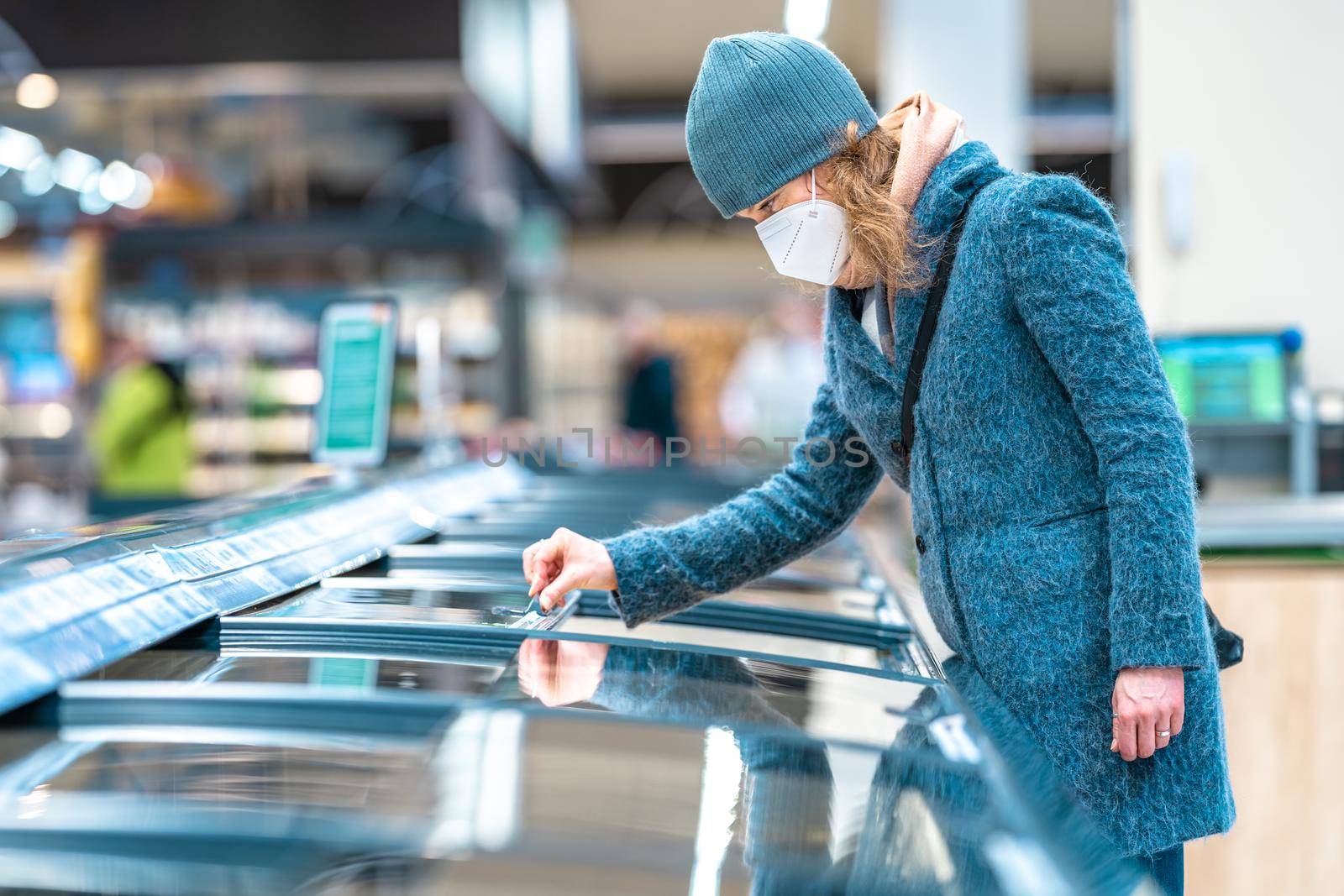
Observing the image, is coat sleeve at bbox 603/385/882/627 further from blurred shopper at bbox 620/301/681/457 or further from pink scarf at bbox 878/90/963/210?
blurred shopper at bbox 620/301/681/457

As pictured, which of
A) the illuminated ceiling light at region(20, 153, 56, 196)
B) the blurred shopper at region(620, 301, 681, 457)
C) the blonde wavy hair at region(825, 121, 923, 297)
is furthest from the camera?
the illuminated ceiling light at region(20, 153, 56, 196)

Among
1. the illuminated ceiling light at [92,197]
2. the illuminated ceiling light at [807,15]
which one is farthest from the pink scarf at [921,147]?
the illuminated ceiling light at [92,197]

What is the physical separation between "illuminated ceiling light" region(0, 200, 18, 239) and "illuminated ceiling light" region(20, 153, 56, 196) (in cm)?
26

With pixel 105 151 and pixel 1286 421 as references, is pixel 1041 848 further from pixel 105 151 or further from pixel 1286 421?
pixel 105 151

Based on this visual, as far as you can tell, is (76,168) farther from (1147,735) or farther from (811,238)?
(1147,735)

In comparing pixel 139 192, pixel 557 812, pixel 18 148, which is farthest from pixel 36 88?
pixel 557 812

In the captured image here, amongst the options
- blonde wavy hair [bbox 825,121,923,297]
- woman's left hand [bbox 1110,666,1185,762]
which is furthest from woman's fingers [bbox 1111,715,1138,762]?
blonde wavy hair [bbox 825,121,923,297]

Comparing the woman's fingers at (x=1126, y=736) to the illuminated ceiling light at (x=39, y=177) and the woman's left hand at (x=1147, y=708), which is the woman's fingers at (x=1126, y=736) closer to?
the woman's left hand at (x=1147, y=708)

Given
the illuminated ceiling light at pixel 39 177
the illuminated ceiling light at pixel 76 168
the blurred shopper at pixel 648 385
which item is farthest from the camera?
the illuminated ceiling light at pixel 39 177

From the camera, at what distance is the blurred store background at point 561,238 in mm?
3398

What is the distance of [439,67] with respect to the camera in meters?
4.90

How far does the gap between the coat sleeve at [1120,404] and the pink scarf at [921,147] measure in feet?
0.40

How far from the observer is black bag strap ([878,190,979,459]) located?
1.32 meters

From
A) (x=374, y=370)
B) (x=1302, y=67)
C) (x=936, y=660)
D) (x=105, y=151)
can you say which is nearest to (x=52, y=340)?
(x=105, y=151)
